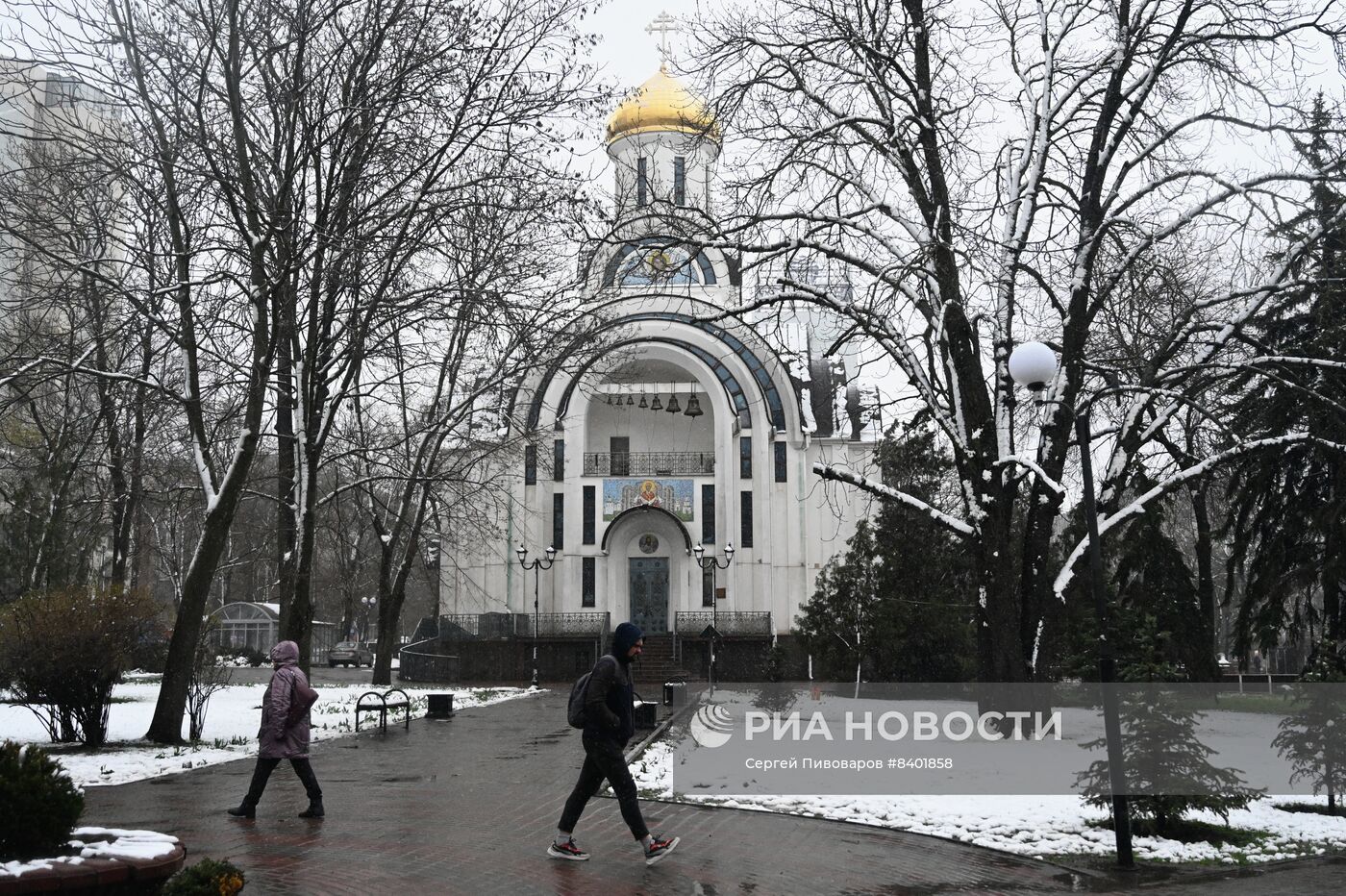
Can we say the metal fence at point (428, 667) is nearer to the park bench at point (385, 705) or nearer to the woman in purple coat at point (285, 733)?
the park bench at point (385, 705)

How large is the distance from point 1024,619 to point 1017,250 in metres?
4.74

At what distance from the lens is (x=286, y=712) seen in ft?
30.0

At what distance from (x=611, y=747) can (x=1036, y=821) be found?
4.05 m

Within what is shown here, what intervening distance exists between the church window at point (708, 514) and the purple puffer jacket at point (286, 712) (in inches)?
1225

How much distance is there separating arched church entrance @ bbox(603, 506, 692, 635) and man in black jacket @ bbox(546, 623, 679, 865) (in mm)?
32351

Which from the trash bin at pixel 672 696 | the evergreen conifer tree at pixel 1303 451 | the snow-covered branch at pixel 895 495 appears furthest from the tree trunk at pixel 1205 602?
the trash bin at pixel 672 696

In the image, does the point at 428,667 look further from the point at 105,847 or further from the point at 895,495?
the point at 105,847

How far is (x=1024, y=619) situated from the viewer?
1445cm

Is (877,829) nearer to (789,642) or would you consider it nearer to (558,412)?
(789,642)

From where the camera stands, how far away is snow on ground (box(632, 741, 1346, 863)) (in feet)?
28.4

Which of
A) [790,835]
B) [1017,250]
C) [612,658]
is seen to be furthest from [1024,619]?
[612,658]

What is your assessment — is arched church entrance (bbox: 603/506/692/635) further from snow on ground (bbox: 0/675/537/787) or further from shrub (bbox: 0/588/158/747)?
shrub (bbox: 0/588/158/747)

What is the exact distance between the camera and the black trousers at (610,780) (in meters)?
7.52
